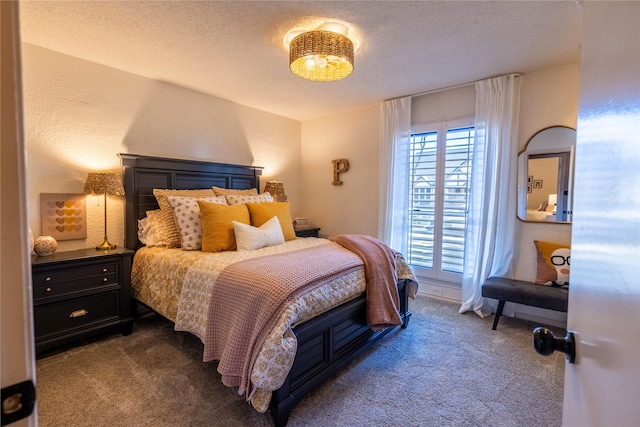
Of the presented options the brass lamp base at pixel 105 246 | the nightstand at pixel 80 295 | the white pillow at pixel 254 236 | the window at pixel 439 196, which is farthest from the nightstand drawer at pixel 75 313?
the window at pixel 439 196

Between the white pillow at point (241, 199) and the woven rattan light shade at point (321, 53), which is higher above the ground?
the woven rattan light shade at point (321, 53)

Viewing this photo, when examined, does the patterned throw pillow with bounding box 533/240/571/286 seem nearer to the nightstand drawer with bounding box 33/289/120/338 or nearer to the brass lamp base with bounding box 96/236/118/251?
the nightstand drawer with bounding box 33/289/120/338

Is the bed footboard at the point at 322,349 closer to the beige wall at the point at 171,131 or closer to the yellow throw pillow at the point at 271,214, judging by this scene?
the yellow throw pillow at the point at 271,214

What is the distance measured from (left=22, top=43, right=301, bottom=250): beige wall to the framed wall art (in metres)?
0.04

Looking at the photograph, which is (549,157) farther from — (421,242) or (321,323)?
(321,323)

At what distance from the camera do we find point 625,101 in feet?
1.49

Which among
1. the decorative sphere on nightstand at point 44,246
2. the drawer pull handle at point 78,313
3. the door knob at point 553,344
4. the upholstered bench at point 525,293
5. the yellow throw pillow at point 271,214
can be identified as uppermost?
the yellow throw pillow at point 271,214

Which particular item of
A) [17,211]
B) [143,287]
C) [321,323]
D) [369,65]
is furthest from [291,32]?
[143,287]

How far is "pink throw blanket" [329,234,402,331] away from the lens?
2201 millimetres

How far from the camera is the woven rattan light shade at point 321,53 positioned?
1.99m

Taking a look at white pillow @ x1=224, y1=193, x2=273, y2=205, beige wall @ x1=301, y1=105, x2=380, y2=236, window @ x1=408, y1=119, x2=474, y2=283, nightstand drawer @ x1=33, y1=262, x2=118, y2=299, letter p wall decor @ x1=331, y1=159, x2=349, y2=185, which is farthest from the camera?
letter p wall decor @ x1=331, y1=159, x2=349, y2=185

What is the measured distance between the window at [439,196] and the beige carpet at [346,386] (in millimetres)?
1066

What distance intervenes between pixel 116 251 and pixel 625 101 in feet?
10.3

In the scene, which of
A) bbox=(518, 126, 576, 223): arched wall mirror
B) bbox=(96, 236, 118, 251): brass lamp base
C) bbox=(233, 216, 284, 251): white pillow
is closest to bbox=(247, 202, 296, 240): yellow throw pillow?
bbox=(233, 216, 284, 251): white pillow
